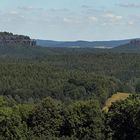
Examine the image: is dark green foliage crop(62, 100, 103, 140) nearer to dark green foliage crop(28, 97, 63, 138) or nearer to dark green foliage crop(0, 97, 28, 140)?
dark green foliage crop(28, 97, 63, 138)

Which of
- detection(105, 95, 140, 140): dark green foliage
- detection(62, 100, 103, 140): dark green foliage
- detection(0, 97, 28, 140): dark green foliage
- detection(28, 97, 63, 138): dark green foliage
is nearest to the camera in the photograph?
detection(0, 97, 28, 140): dark green foliage

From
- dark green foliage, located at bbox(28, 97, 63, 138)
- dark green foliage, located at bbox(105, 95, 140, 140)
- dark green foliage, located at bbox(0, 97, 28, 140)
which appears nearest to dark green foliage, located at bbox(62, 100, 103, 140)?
dark green foliage, located at bbox(28, 97, 63, 138)

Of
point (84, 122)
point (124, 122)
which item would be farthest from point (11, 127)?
point (124, 122)

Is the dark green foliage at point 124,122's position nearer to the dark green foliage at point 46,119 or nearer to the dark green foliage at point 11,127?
the dark green foliage at point 46,119

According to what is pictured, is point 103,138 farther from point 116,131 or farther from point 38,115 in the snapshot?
point 38,115

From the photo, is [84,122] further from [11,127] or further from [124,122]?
[11,127]

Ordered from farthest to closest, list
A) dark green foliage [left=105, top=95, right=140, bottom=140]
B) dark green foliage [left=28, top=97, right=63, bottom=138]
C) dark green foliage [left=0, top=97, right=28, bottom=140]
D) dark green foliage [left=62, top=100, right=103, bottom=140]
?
dark green foliage [left=105, top=95, right=140, bottom=140]
dark green foliage [left=28, top=97, right=63, bottom=138]
dark green foliage [left=62, top=100, right=103, bottom=140]
dark green foliage [left=0, top=97, right=28, bottom=140]

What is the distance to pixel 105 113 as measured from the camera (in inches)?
2815

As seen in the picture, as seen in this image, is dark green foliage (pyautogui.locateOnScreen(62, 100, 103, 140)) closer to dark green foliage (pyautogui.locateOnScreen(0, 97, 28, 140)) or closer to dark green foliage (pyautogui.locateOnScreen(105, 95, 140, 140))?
dark green foliage (pyautogui.locateOnScreen(105, 95, 140, 140))

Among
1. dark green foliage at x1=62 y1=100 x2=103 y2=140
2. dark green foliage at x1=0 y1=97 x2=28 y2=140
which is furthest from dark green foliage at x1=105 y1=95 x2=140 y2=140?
dark green foliage at x1=0 y1=97 x2=28 y2=140

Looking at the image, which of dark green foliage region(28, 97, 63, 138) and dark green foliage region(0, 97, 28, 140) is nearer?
dark green foliage region(0, 97, 28, 140)

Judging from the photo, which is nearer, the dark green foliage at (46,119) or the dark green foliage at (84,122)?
the dark green foliage at (84,122)

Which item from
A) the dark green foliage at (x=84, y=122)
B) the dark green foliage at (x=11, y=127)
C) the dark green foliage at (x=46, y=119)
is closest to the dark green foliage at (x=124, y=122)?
the dark green foliage at (x=84, y=122)

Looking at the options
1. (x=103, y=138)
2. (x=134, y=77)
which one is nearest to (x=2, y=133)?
(x=103, y=138)
